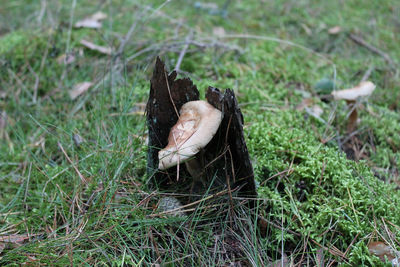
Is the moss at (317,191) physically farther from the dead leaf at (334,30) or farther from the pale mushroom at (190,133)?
the dead leaf at (334,30)

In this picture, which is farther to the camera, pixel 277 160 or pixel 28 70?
pixel 28 70

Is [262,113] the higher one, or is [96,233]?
[262,113]

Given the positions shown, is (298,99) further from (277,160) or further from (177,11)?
(177,11)

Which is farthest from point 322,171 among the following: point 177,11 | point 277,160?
point 177,11

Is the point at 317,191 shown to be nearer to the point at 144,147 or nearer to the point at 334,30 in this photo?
the point at 144,147

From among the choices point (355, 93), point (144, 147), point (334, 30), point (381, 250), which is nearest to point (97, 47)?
point (144, 147)

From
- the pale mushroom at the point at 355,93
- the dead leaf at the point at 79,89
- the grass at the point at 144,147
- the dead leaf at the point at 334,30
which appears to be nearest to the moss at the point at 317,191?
the grass at the point at 144,147

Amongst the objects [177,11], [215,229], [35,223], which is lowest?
[35,223]

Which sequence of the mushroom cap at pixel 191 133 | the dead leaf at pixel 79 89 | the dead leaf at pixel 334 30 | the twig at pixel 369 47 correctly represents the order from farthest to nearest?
1. the dead leaf at pixel 334 30
2. the twig at pixel 369 47
3. the dead leaf at pixel 79 89
4. the mushroom cap at pixel 191 133
